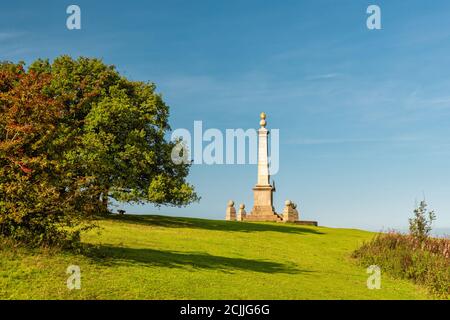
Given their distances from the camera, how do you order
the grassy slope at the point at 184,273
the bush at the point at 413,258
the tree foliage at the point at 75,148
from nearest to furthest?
1. the grassy slope at the point at 184,273
2. the tree foliage at the point at 75,148
3. the bush at the point at 413,258

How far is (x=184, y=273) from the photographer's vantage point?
1609 centimetres

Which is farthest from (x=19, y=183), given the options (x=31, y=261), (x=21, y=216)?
(x=31, y=261)

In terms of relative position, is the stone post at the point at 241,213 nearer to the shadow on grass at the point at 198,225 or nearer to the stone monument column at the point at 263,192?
the stone monument column at the point at 263,192

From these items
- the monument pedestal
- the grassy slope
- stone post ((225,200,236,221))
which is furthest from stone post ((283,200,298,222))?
the grassy slope


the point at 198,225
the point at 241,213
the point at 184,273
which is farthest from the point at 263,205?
the point at 184,273

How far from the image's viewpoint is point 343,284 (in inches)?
695

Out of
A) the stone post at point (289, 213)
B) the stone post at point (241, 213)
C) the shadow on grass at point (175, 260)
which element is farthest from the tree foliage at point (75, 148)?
the stone post at point (289, 213)

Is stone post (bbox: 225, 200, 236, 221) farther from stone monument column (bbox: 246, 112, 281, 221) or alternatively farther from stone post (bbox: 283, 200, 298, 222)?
stone post (bbox: 283, 200, 298, 222)

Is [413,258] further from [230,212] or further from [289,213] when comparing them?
[230,212]

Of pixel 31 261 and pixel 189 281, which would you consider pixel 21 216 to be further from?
pixel 189 281

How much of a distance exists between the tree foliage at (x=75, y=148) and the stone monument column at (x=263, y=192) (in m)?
13.5

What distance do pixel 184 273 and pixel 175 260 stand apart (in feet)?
8.19

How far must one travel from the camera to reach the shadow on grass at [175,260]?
1698 centimetres
